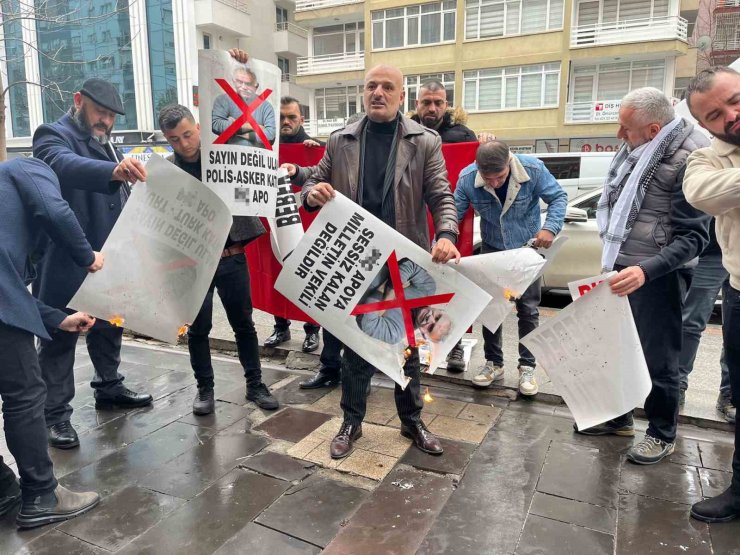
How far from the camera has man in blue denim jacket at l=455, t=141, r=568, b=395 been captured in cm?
371

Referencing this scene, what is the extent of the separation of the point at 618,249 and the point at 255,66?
2276mm

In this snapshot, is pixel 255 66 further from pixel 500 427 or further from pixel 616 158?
pixel 500 427

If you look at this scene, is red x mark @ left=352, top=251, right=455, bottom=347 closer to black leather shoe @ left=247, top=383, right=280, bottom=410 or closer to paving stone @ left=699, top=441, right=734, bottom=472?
black leather shoe @ left=247, top=383, right=280, bottom=410

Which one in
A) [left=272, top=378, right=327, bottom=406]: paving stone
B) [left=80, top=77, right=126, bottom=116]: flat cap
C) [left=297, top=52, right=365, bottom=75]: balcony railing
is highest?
[left=297, top=52, right=365, bottom=75]: balcony railing

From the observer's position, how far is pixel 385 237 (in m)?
2.89

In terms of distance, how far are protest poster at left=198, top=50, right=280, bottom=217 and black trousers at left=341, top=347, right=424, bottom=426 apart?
103 centimetres

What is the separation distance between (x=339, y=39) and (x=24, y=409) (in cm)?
2810

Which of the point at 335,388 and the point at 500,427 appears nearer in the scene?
the point at 500,427

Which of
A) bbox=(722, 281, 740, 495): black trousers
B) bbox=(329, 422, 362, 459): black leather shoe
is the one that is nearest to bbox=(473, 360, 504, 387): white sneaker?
bbox=(329, 422, 362, 459): black leather shoe

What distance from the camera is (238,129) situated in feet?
10.1

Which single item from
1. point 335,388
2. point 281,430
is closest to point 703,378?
point 335,388

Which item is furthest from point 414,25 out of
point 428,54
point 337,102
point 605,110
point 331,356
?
point 331,356

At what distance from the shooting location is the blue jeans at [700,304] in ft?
12.0

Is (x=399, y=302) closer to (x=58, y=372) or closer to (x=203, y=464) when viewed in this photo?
(x=203, y=464)
